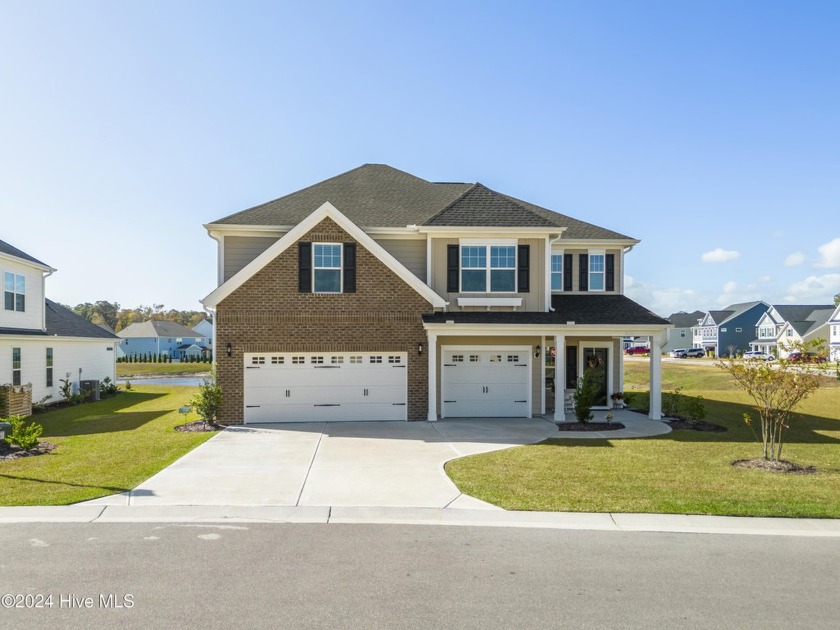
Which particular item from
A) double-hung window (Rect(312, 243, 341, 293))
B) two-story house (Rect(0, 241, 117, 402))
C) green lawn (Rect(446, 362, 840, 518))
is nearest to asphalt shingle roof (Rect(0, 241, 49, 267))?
two-story house (Rect(0, 241, 117, 402))

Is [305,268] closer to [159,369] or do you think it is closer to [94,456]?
[94,456]

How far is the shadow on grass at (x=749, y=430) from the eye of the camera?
1451cm

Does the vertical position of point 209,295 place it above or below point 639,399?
above

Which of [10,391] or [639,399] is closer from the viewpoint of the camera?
[10,391]

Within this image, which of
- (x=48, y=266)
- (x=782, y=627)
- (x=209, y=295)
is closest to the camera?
(x=782, y=627)

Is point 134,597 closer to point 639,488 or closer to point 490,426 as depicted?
point 639,488

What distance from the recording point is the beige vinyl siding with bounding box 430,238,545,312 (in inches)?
692

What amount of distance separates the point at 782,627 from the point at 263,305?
14026mm

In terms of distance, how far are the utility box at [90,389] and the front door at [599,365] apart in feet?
71.5

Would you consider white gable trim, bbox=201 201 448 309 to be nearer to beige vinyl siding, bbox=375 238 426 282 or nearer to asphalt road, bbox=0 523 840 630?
beige vinyl siding, bbox=375 238 426 282

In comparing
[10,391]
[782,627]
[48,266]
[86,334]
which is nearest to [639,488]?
[782,627]

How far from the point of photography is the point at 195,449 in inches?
498

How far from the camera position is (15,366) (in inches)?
831

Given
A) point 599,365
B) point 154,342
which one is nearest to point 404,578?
point 599,365
